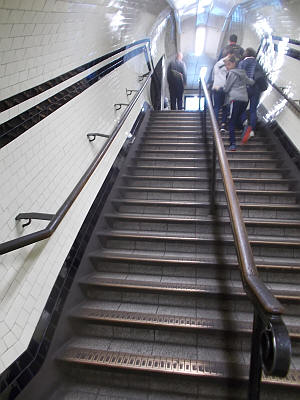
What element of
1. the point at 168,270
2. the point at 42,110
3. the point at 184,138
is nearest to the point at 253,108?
the point at 184,138

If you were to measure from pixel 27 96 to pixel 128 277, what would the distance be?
1498 millimetres

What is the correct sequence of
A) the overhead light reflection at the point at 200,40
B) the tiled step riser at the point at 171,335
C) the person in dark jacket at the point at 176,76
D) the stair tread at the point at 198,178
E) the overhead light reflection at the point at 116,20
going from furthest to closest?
1. the overhead light reflection at the point at 200,40
2. the person in dark jacket at the point at 176,76
3. the overhead light reflection at the point at 116,20
4. the stair tread at the point at 198,178
5. the tiled step riser at the point at 171,335

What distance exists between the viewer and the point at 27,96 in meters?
1.64

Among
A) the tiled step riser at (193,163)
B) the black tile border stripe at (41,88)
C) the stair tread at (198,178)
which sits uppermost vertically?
the black tile border stripe at (41,88)

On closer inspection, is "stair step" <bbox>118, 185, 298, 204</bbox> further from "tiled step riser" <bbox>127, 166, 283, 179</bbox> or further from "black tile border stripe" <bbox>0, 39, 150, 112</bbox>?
"black tile border stripe" <bbox>0, 39, 150, 112</bbox>

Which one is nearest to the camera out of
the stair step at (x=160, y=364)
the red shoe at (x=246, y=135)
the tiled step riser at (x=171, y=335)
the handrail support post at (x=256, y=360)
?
the handrail support post at (x=256, y=360)

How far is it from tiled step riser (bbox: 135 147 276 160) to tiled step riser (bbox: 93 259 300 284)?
1.76 m

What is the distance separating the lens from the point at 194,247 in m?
2.32

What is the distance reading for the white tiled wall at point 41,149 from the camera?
55.2 inches

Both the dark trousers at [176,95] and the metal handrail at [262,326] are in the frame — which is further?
the dark trousers at [176,95]

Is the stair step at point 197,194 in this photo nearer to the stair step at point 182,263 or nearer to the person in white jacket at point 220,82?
the stair step at point 182,263

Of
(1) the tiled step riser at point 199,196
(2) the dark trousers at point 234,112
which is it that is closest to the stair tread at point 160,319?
(1) the tiled step riser at point 199,196

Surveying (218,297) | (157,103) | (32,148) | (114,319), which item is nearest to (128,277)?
(114,319)

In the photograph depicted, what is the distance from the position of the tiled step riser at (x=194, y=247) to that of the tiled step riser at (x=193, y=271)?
19 cm
